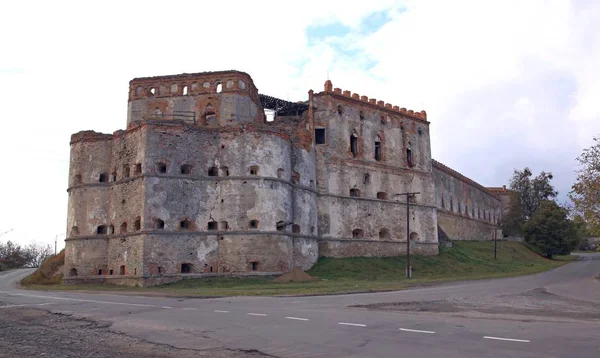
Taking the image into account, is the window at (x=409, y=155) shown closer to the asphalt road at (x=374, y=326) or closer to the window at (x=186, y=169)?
the window at (x=186, y=169)

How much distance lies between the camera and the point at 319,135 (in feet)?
142

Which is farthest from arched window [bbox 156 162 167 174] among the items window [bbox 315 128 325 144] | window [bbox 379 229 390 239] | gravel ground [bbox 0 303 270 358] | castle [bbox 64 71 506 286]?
gravel ground [bbox 0 303 270 358]

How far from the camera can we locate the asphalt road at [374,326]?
9375 millimetres

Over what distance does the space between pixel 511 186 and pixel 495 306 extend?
6346 centimetres

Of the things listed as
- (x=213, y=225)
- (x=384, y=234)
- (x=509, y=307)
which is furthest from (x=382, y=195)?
(x=509, y=307)

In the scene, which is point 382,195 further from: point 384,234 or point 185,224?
point 185,224

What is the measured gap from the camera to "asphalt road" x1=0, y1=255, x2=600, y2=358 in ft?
30.8

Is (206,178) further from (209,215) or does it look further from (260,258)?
(260,258)

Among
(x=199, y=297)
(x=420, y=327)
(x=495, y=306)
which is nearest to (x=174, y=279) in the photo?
(x=199, y=297)

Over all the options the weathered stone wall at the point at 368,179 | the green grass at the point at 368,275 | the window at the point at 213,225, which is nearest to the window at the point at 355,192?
the weathered stone wall at the point at 368,179

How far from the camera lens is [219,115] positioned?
39.8m

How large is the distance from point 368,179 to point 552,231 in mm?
28103

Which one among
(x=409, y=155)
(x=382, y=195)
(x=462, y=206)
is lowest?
(x=382, y=195)

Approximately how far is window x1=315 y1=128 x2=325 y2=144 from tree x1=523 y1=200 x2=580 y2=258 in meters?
32.1
